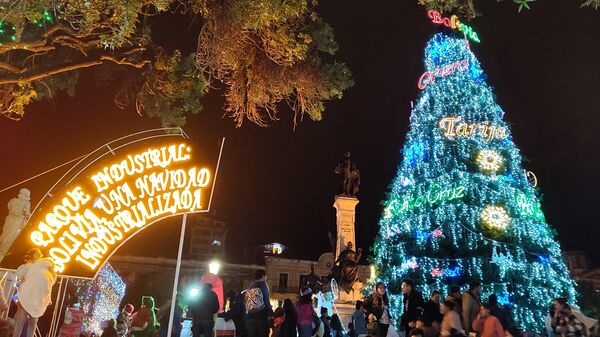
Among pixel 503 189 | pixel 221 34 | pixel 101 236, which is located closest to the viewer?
pixel 101 236

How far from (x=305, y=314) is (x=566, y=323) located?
3.97 m

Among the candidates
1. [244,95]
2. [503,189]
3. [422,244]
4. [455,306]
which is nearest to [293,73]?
[244,95]

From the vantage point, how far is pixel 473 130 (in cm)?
1836

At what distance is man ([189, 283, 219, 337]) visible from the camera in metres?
6.36

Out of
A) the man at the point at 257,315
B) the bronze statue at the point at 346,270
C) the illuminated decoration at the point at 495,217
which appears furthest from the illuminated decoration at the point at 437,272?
the man at the point at 257,315

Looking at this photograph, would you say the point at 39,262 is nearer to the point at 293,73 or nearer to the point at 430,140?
the point at 293,73

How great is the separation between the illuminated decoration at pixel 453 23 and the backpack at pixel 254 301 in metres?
19.2

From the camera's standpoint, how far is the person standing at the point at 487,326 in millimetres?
5531

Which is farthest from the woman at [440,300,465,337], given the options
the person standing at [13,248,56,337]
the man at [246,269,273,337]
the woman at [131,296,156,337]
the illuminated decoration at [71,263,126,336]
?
the illuminated decoration at [71,263,126,336]

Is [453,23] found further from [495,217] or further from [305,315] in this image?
[305,315]

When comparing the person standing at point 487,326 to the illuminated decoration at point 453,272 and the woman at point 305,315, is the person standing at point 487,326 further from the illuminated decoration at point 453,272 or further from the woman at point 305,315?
the illuminated decoration at point 453,272

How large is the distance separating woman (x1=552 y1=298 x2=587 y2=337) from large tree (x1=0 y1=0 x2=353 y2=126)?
531cm

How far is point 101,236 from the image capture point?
13.3 ft

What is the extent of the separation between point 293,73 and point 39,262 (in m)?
5.31
